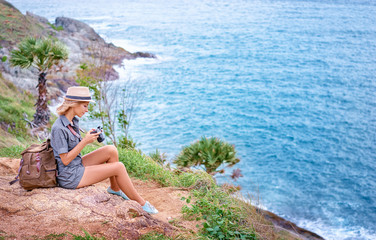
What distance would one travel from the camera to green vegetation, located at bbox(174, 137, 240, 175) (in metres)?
12.0

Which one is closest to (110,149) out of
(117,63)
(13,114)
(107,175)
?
(107,175)

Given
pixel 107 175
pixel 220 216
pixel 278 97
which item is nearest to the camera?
pixel 107 175

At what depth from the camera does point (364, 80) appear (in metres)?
34.3

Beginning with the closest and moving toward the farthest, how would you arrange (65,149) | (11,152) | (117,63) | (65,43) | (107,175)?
(65,149) → (107,175) → (11,152) → (65,43) → (117,63)

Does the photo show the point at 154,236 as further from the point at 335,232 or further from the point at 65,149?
the point at 335,232

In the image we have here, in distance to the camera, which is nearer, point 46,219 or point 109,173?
point 46,219

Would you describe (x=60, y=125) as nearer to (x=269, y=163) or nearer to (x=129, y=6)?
(x=269, y=163)

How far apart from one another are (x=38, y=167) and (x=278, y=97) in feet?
94.9

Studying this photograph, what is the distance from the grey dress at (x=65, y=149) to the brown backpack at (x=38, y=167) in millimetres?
96

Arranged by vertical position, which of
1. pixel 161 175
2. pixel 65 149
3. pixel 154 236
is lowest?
pixel 161 175

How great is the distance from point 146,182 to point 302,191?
43.2 feet

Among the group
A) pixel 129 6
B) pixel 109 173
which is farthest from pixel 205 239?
pixel 129 6

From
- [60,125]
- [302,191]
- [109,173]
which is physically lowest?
[302,191]

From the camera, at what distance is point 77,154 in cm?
488
